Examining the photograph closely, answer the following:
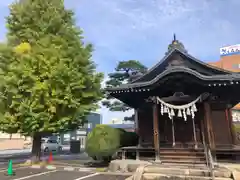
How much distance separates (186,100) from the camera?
37.8 ft

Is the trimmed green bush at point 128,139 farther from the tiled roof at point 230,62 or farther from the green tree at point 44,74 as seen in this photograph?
the tiled roof at point 230,62

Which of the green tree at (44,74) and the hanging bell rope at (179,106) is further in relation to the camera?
the green tree at (44,74)

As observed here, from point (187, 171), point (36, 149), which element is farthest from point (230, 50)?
point (36, 149)

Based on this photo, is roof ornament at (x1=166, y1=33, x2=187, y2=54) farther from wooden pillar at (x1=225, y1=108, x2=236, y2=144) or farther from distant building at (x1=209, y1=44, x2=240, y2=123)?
distant building at (x1=209, y1=44, x2=240, y2=123)

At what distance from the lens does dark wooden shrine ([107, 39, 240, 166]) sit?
1047 centimetres

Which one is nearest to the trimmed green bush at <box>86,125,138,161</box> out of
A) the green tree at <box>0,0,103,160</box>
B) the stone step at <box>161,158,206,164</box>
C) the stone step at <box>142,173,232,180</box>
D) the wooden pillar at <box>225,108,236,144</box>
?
the green tree at <box>0,0,103,160</box>

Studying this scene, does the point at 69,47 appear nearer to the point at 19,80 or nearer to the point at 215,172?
the point at 19,80

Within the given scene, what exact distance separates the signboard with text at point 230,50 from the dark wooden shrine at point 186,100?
46707 mm

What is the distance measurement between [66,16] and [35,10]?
86.8 inches

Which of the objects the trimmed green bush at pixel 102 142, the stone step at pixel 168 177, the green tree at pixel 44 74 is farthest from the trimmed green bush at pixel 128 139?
the stone step at pixel 168 177

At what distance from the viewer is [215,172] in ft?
25.3

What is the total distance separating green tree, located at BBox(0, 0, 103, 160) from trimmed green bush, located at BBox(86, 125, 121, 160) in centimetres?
254

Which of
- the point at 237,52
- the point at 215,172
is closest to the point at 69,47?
the point at 215,172

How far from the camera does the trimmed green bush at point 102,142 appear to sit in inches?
440
